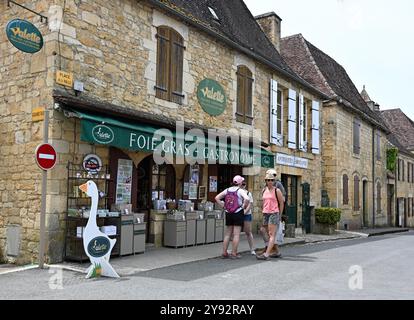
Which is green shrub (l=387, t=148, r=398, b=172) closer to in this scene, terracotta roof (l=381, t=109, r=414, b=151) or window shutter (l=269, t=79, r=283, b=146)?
terracotta roof (l=381, t=109, r=414, b=151)

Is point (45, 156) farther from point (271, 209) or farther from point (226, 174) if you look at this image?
point (226, 174)

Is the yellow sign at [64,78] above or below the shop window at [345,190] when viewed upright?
above

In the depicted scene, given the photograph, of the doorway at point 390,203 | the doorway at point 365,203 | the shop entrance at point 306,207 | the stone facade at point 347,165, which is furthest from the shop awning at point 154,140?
the doorway at point 390,203

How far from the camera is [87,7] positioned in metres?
8.23

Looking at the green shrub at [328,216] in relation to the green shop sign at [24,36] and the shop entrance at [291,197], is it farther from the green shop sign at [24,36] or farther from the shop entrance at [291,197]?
the green shop sign at [24,36]

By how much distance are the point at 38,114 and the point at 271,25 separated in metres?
11.7

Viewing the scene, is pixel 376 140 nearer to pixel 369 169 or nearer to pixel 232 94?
pixel 369 169

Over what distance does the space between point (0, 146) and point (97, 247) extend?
3446mm

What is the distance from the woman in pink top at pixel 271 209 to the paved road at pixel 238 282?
321 millimetres

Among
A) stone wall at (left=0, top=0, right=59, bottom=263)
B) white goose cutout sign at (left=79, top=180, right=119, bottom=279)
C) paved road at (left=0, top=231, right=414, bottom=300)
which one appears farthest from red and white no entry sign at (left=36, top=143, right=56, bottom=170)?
paved road at (left=0, top=231, right=414, bottom=300)

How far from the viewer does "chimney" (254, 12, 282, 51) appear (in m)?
17.1

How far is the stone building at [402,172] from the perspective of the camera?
2774cm

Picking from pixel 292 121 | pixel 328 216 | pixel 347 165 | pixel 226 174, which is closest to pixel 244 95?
pixel 226 174

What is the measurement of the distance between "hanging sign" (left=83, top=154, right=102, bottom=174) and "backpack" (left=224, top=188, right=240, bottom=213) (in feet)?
7.98
